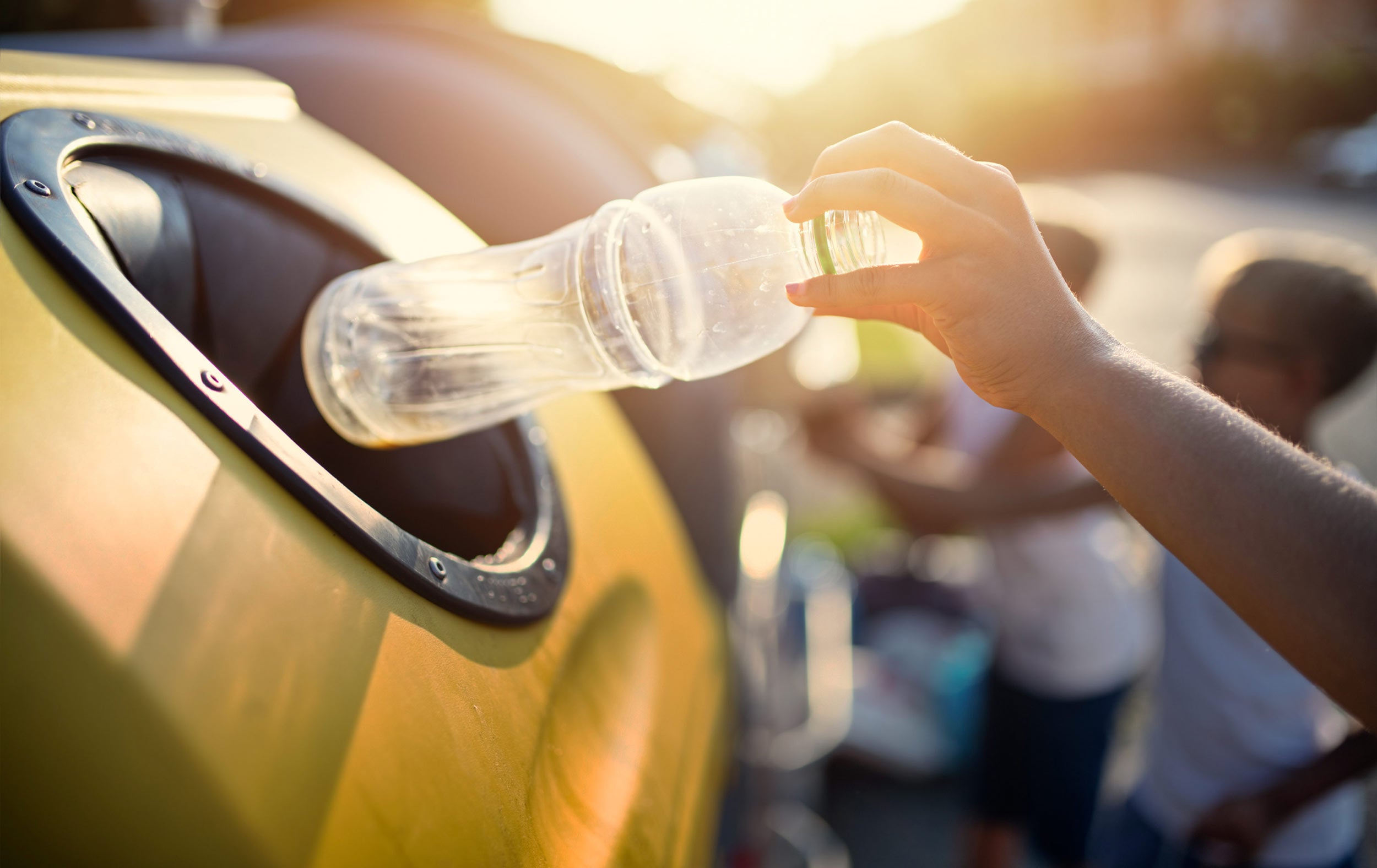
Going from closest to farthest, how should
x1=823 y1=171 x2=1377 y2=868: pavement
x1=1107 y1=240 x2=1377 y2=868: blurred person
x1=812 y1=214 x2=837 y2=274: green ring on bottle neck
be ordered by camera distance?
x1=812 y1=214 x2=837 y2=274: green ring on bottle neck, x1=1107 y1=240 x2=1377 y2=868: blurred person, x1=823 y1=171 x2=1377 y2=868: pavement

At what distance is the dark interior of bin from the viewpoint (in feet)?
3.81

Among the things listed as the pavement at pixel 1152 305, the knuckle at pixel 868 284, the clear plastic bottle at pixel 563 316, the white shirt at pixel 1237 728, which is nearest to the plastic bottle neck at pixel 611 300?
the clear plastic bottle at pixel 563 316

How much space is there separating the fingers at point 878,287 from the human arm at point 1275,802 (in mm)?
1620

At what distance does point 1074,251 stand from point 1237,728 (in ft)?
4.09

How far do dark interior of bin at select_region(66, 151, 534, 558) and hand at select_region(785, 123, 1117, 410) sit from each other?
62 centimetres

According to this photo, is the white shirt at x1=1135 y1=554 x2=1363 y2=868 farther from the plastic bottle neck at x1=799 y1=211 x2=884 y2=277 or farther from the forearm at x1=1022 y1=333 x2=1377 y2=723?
the plastic bottle neck at x1=799 y1=211 x2=884 y2=277

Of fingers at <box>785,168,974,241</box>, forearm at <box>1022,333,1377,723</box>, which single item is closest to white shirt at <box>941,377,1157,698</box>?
forearm at <box>1022,333,1377,723</box>

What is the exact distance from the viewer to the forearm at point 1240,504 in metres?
0.73

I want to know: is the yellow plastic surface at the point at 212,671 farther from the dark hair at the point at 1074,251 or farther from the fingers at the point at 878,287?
the dark hair at the point at 1074,251

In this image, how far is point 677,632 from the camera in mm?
1488

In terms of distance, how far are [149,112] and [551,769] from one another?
1.04 meters

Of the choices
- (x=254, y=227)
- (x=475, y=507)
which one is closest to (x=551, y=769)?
(x=475, y=507)

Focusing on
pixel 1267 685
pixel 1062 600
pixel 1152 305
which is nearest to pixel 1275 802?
pixel 1267 685

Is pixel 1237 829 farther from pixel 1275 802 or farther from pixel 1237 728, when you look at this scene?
pixel 1237 728
